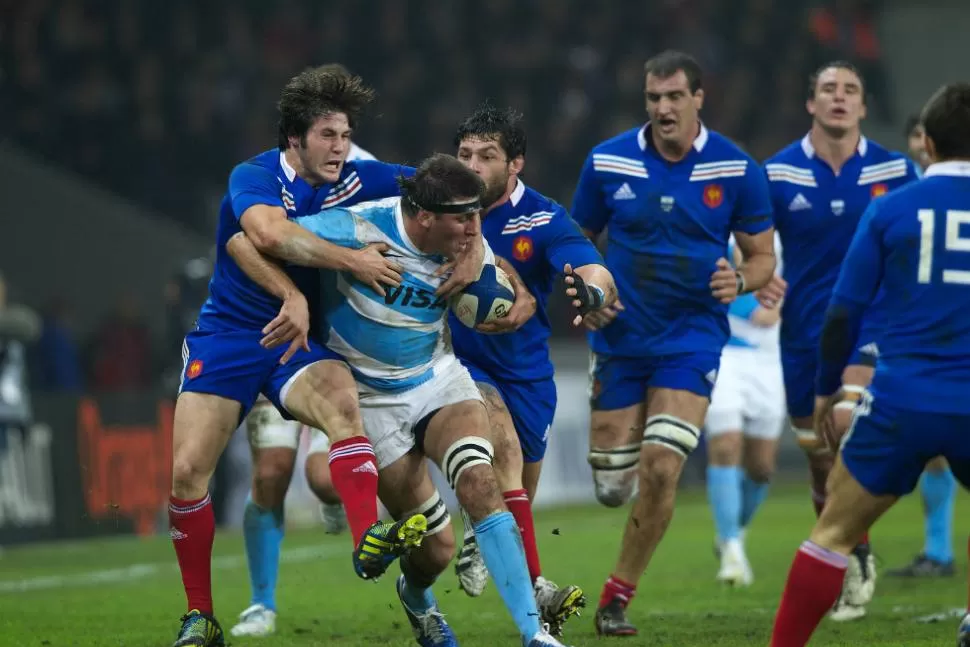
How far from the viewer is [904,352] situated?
5625 mm

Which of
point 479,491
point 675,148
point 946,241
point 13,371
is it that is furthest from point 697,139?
point 13,371

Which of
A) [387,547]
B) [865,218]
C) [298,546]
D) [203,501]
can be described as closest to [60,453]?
[298,546]

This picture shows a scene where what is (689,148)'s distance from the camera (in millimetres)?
8672

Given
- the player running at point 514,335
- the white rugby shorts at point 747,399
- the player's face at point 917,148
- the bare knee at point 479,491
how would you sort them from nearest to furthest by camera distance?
the bare knee at point 479,491, the player running at point 514,335, the player's face at point 917,148, the white rugby shorts at point 747,399

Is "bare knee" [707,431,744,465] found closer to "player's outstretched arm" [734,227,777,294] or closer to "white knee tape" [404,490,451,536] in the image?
"player's outstretched arm" [734,227,777,294]

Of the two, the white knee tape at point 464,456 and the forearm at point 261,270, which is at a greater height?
the forearm at point 261,270

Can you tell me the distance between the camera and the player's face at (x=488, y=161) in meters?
7.79

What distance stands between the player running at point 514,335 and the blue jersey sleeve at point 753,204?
47.6 inches

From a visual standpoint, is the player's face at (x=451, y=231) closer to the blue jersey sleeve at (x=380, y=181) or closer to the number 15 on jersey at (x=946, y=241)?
the blue jersey sleeve at (x=380, y=181)

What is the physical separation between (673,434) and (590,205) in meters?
1.36

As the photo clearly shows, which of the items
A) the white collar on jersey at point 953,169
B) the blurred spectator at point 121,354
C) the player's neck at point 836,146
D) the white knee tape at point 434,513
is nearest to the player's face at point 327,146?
the white knee tape at point 434,513

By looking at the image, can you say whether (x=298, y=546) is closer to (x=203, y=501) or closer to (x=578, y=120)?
(x=203, y=501)

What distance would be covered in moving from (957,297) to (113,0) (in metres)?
18.9

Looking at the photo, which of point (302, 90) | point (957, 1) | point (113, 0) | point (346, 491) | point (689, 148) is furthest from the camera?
point (957, 1)
